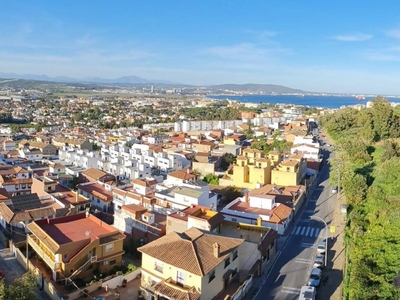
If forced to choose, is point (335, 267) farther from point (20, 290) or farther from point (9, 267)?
point (9, 267)

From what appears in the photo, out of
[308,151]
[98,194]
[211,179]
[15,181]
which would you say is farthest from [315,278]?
[308,151]

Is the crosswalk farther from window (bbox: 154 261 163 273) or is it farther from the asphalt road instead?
window (bbox: 154 261 163 273)

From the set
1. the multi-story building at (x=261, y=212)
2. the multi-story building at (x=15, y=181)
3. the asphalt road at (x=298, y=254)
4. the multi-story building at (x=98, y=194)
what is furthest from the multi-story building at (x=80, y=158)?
the asphalt road at (x=298, y=254)

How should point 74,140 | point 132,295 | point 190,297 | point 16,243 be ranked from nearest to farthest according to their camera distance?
point 190,297, point 132,295, point 16,243, point 74,140

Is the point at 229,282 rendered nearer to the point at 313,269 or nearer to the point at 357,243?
the point at 313,269

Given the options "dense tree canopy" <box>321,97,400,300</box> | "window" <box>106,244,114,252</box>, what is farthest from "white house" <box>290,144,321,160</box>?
"window" <box>106,244,114,252</box>

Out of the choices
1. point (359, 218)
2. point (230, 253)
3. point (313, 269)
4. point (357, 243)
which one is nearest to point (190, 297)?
point (230, 253)
